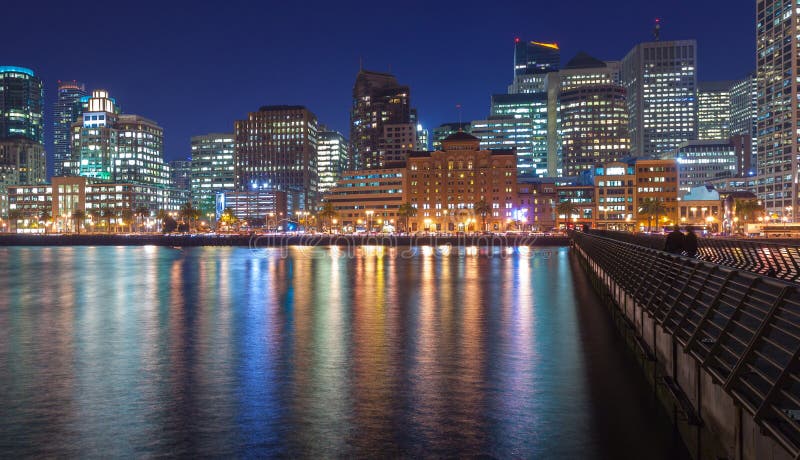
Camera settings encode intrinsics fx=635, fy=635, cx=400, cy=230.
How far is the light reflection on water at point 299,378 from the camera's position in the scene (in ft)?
35.6

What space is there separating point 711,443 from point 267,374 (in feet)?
32.8

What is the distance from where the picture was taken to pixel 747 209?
6673 inches

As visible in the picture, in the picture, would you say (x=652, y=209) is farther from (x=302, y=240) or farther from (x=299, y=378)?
(x=299, y=378)

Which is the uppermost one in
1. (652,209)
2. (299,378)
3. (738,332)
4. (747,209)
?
(652,209)

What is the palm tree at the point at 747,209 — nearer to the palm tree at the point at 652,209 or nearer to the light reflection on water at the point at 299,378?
the palm tree at the point at 652,209

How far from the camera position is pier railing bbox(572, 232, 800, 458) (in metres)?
6.84

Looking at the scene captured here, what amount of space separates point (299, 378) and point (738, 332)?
10.2 metres

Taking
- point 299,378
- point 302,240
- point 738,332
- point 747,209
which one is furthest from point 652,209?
point 299,378

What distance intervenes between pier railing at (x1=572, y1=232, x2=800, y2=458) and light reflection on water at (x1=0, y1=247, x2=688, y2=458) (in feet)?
7.06

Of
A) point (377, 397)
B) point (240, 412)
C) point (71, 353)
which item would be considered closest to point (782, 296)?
point (377, 397)

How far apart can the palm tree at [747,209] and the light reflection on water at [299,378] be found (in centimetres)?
16108

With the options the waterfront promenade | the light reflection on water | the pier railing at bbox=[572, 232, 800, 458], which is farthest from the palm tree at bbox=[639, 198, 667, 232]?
the pier railing at bbox=[572, 232, 800, 458]

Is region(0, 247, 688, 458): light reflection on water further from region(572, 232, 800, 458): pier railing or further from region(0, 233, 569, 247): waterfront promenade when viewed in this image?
region(0, 233, 569, 247): waterfront promenade

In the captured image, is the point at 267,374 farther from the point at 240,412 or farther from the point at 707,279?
the point at 707,279
